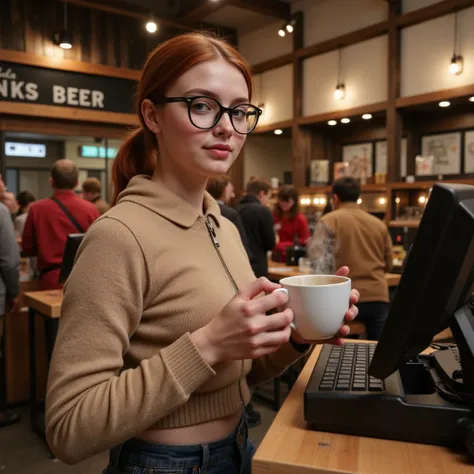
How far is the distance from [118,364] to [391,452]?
450 mm

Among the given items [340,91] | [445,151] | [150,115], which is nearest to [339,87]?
[340,91]

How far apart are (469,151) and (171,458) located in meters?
7.11

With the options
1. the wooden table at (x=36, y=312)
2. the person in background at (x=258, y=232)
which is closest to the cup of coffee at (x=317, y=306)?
the wooden table at (x=36, y=312)

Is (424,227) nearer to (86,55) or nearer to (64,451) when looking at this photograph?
(64,451)

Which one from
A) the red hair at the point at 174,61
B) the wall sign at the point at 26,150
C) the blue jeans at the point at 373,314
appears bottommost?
the blue jeans at the point at 373,314

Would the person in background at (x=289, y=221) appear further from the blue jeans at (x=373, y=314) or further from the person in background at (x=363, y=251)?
the blue jeans at (x=373, y=314)

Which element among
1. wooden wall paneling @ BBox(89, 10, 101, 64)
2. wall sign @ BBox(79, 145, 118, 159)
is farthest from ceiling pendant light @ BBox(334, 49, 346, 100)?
wooden wall paneling @ BBox(89, 10, 101, 64)

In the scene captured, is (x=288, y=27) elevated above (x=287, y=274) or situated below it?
above

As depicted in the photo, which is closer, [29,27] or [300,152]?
[29,27]

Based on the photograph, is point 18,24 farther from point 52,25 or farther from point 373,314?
point 373,314

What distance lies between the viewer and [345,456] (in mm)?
753

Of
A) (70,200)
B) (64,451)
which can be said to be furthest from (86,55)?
(64,451)

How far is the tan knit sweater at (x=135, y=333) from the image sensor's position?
31.5 inches

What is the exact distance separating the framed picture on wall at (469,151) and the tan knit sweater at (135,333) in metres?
6.84
